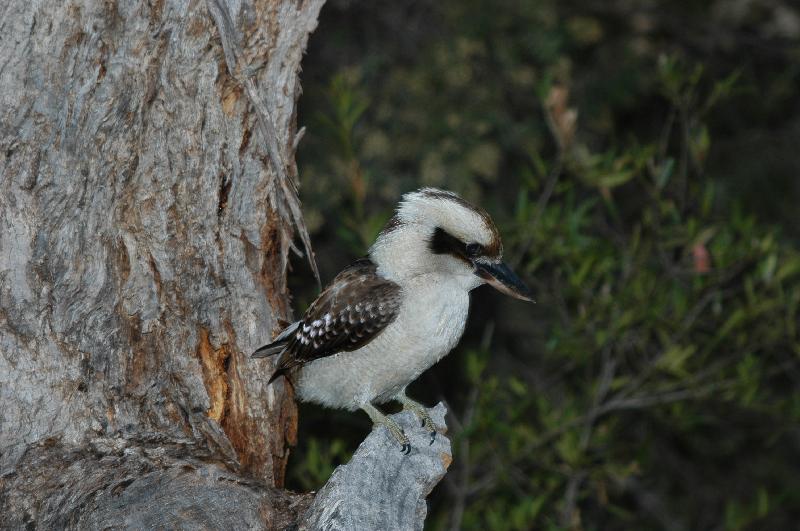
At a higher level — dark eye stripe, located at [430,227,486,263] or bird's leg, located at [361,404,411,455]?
dark eye stripe, located at [430,227,486,263]

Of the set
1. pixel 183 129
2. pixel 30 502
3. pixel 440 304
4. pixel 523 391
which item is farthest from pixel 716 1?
pixel 30 502

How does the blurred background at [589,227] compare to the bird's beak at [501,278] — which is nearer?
the bird's beak at [501,278]

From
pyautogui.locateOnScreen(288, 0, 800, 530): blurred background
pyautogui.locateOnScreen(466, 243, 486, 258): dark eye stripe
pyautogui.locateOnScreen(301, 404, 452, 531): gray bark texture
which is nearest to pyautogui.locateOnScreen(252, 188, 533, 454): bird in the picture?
pyautogui.locateOnScreen(466, 243, 486, 258): dark eye stripe

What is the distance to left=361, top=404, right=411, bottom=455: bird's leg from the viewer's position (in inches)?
121

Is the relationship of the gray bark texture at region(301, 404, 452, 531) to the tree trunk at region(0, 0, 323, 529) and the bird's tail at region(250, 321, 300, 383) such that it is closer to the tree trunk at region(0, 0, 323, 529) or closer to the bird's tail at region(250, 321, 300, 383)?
the tree trunk at region(0, 0, 323, 529)

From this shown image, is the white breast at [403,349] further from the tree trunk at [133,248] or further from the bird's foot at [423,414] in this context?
the tree trunk at [133,248]

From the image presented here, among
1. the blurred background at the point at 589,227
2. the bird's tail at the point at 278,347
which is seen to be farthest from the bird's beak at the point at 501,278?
the blurred background at the point at 589,227

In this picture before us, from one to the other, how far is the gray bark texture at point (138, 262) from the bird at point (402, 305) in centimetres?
46

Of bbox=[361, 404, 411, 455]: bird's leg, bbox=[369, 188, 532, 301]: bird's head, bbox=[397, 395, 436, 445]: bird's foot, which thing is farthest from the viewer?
bbox=[397, 395, 436, 445]: bird's foot

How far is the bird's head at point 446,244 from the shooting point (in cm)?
344

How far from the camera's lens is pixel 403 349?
11.5ft

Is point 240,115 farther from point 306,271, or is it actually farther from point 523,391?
point 306,271

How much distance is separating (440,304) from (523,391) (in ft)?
4.10

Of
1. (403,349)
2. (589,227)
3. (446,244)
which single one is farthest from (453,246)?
(589,227)
